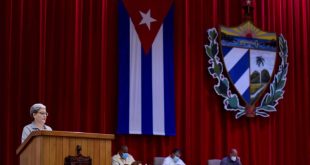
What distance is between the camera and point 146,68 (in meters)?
9.31

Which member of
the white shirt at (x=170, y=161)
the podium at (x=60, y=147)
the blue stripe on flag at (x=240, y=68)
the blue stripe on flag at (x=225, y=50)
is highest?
the blue stripe on flag at (x=225, y=50)

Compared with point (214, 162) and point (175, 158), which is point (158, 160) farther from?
point (214, 162)

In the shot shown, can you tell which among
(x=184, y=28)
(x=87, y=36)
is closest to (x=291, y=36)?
(x=184, y=28)

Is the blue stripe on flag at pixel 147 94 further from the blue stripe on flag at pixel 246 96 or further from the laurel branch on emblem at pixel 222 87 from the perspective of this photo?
the blue stripe on flag at pixel 246 96

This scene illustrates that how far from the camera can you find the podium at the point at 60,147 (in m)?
3.62

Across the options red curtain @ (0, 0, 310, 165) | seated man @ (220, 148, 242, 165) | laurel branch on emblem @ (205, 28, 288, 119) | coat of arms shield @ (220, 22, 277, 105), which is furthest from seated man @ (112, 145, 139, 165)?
coat of arms shield @ (220, 22, 277, 105)

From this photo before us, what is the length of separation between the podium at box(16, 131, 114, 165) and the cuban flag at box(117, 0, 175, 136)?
492 centimetres

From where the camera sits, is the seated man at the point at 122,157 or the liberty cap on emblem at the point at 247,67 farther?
the liberty cap on emblem at the point at 247,67

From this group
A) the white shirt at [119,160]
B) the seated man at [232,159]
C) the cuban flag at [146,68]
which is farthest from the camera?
the seated man at [232,159]

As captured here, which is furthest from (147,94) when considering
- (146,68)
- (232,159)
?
(232,159)

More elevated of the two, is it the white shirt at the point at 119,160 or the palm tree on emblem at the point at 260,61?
the palm tree on emblem at the point at 260,61

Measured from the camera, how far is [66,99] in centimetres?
842

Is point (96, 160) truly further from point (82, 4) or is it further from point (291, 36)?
point (291, 36)

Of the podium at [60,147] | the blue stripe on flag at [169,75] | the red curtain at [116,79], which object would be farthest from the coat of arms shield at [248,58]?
the podium at [60,147]
